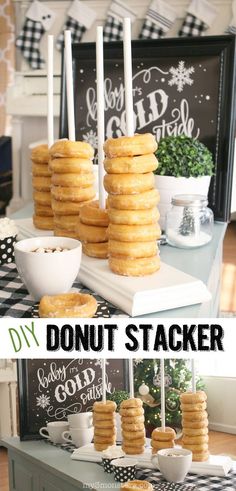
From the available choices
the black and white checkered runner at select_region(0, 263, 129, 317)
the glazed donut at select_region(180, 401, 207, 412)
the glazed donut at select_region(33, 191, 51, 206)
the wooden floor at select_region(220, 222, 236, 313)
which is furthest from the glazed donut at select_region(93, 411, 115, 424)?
the wooden floor at select_region(220, 222, 236, 313)

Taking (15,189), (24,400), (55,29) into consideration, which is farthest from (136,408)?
(55,29)

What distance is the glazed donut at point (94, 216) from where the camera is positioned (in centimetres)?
97

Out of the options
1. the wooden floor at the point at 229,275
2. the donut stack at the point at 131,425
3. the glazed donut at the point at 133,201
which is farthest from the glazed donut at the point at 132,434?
the wooden floor at the point at 229,275

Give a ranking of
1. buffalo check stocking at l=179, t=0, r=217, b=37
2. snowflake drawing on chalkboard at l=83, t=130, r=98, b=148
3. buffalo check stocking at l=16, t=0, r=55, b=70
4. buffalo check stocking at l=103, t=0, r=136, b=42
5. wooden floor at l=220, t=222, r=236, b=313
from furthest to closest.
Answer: buffalo check stocking at l=16, t=0, r=55, b=70 → buffalo check stocking at l=103, t=0, r=136, b=42 → buffalo check stocking at l=179, t=0, r=217, b=37 → wooden floor at l=220, t=222, r=236, b=313 → snowflake drawing on chalkboard at l=83, t=130, r=98, b=148

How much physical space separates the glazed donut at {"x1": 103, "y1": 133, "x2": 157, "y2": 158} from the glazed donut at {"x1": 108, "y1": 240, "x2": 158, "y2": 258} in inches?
4.2

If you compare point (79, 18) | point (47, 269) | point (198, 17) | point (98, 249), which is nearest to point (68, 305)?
point (47, 269)

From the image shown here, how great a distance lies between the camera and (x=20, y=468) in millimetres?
1093

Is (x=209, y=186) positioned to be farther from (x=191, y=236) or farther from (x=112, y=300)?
(x=112, y=300)

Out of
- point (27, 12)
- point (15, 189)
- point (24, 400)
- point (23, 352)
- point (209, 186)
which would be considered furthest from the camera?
point (27, 12)

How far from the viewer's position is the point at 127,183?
880 mm

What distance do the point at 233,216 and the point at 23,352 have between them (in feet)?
9.95

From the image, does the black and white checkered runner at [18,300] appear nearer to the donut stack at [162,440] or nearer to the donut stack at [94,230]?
the donut stack at [94,230]

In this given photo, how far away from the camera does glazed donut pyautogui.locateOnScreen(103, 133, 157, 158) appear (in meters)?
0.88

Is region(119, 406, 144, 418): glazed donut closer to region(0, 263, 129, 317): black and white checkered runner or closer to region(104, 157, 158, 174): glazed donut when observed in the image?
region(0, 263, 129, 317): black and white checkered runner
